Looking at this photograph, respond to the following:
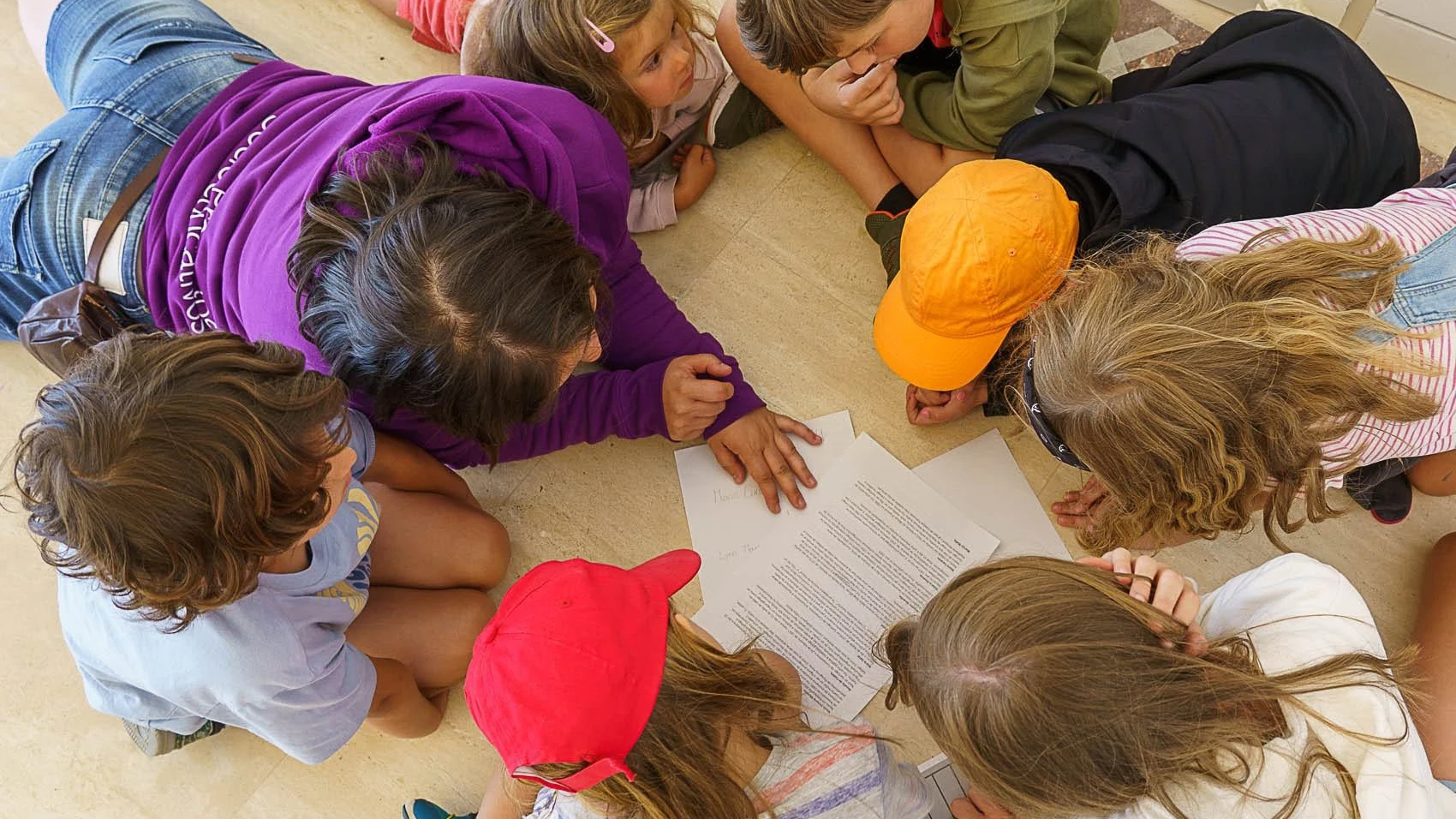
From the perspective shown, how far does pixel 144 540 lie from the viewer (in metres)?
0.68

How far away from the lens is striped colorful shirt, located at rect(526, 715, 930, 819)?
80 centimetres

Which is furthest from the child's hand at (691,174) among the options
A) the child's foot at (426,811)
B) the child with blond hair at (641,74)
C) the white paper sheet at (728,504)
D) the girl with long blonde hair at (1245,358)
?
the child's foot at (426,811)

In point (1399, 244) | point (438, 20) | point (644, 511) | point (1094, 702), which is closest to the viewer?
point (1094, 702)

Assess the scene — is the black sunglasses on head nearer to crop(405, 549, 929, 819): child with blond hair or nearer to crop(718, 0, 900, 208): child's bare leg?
crop(405, 549, 929, 819): child with blond hair

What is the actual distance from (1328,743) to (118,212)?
3.90 feet

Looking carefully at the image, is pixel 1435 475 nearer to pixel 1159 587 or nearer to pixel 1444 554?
pixel 1444 554

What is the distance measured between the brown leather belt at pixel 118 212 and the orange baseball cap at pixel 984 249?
78cm

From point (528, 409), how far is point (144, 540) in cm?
29

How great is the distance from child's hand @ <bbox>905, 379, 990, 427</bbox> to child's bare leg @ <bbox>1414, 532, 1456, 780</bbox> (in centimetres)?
49

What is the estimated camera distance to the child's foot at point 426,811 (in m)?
1.01

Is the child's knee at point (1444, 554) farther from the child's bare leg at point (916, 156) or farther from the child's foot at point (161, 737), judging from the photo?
the child's foot at point (161, 737)

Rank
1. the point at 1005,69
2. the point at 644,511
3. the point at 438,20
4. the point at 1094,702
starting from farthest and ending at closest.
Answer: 1. the point at 438,20
2. the point at 644,511
3. the point at 1005,69
4. the point at 1094,702

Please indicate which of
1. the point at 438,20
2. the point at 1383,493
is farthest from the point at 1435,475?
the point at 438,20

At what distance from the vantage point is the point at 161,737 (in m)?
1.01
